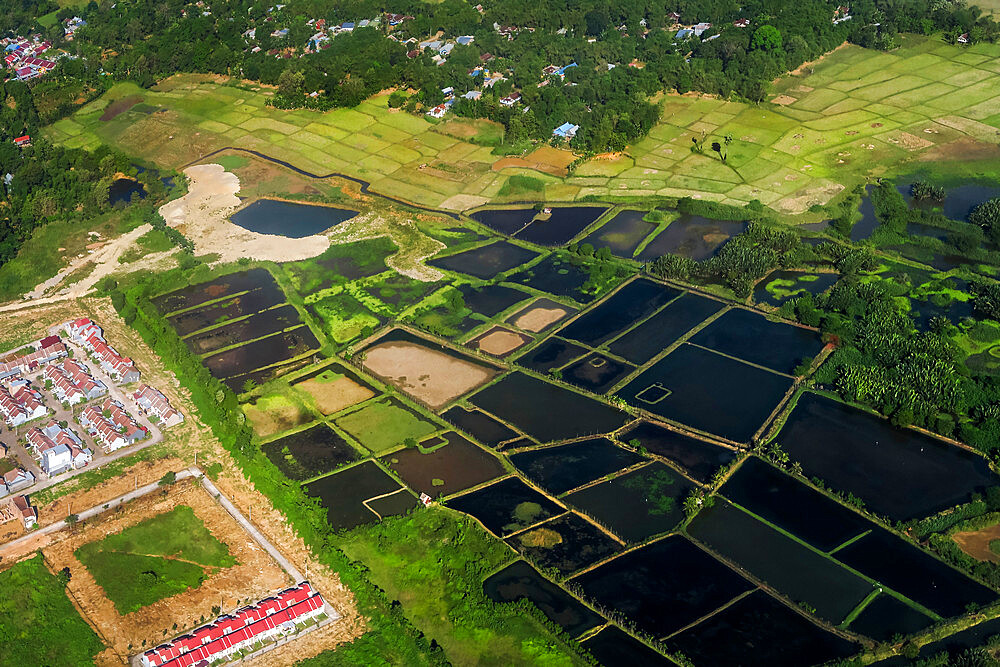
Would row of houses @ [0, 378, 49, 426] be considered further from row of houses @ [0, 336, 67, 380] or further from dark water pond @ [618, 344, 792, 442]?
dark water pond @ [618, 344, 792, 442]

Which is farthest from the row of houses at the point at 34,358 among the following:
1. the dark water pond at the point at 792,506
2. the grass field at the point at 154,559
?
the dark water pond at the point at 792,506

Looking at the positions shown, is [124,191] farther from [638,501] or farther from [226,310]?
[638,501]

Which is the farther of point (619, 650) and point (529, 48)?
point (529, 48)

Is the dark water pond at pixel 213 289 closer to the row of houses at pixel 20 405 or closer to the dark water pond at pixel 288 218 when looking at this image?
the dark water pond at pixel 288 218

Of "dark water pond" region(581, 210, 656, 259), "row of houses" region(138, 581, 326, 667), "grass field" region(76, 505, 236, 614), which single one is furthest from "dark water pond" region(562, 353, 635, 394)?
"grass field" region(76, 505, 236, 614)

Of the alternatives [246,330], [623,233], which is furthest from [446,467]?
[623,233]

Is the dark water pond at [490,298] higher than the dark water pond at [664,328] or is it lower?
higher

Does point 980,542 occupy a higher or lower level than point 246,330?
lower
